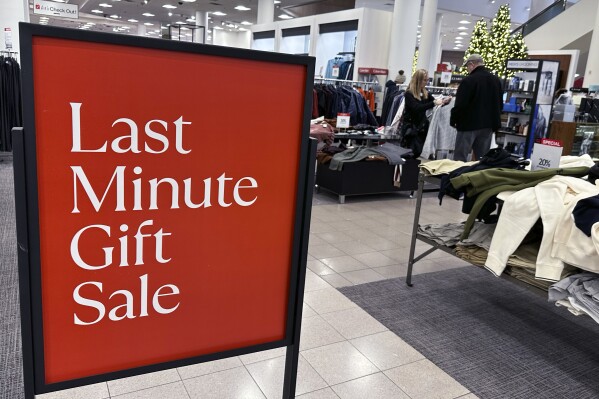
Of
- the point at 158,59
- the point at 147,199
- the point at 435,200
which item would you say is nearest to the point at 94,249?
the point at 147,199

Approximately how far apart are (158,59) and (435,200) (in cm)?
579

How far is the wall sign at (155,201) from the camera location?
926 mm

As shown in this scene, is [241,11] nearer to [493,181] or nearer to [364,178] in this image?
[364,178]

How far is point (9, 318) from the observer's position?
8.43 feet

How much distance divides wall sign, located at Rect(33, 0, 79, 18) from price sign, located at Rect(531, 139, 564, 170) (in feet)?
34.7

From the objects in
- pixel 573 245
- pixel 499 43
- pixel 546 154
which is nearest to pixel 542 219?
pixel 573 245

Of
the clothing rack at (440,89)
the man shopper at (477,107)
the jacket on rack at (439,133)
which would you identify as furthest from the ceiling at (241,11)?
the man shopper at (477,107)

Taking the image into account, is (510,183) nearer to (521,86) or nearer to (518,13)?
(521,86)

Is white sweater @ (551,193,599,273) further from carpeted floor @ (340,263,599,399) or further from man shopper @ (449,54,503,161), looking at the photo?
man shopper @ (449,54,503,161)

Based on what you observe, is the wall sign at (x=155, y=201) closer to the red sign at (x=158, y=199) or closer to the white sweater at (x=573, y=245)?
the red sign at (x=158, y=199)

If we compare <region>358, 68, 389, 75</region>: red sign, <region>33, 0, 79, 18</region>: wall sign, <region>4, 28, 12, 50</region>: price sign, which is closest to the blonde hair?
<region>358, 68, 389, 75</region>: red sign

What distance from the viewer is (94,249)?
3.33ft

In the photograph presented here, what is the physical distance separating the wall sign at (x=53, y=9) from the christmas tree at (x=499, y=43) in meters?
8.96

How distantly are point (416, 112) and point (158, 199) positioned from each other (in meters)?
5.64
